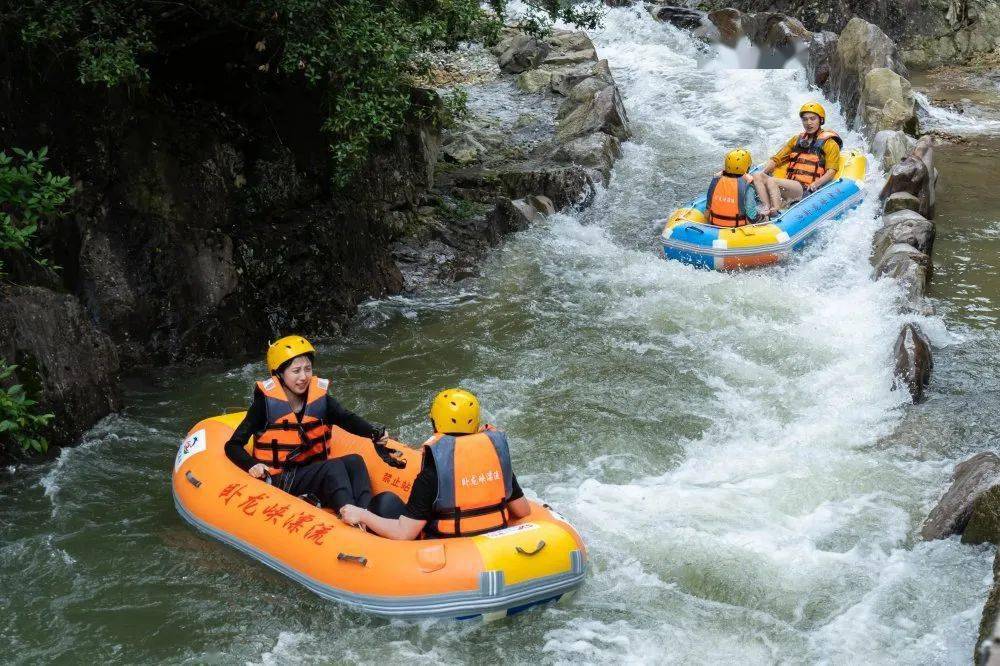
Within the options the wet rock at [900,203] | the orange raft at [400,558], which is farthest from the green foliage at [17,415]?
the wet rock at [900,203]

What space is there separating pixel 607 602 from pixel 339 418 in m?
1.80

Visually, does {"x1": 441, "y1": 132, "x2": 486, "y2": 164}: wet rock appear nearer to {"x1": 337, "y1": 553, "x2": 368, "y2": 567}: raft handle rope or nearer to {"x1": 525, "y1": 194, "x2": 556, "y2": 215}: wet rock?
{"x1": 525, "y1": 194, "x2": 556, "y2": 215}: wet rock

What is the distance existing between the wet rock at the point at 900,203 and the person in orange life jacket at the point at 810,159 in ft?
2.13

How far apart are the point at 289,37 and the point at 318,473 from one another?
3265mm

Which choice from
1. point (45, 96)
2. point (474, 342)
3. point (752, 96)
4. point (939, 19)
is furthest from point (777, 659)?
point (939, 19)

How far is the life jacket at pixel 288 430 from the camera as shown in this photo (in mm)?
5484

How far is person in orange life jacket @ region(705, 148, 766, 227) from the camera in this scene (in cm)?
996

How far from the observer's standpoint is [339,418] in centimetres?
565

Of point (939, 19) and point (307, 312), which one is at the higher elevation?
point (939, 19)

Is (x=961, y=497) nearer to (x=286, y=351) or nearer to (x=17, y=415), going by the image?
(x=286, y=351)

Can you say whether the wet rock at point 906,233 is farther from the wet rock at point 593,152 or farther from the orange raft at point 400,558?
the orange raft at point 400,558

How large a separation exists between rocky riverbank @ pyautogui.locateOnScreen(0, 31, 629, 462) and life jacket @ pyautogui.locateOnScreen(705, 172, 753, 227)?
2127 mm

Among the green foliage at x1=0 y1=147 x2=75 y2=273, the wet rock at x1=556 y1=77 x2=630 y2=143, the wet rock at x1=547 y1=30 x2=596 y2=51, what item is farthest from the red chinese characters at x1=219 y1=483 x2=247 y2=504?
the wet rock at x1=547 y1=30 x2=596 y2=51

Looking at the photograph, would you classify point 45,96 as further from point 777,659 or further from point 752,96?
point 752,96
